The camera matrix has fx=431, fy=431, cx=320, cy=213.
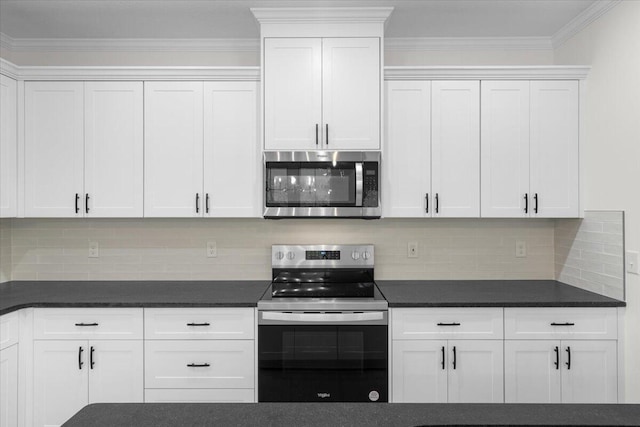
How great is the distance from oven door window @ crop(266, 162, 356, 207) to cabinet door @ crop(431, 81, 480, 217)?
1.85 feet

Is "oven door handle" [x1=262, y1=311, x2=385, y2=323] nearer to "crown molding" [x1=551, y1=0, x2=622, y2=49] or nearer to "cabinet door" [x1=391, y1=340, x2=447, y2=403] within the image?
"cabinet door" [x1=391, y1=340, x2=447, y2=403]

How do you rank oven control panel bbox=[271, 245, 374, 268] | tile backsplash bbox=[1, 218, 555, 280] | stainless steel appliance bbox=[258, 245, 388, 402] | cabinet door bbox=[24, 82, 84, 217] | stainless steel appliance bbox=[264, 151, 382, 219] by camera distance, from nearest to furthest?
stainless steel appliance bbox=[258, 245, 388, 402]
stainless steel appliance bbox=[264, 151, 382, 219]
cabinet door bbox=[24, 82, 84, 217]
oven control panel bbox=[271, 245, 374, 268]
tile backsplash bbox=[1, 218, 555, 280]

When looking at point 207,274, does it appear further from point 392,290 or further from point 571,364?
point 571,364

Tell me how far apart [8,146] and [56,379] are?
141 cm

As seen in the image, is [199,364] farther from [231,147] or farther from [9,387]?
[231,147]

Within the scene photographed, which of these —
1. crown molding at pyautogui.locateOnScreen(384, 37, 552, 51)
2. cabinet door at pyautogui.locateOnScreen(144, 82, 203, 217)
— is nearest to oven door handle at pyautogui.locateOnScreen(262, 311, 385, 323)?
cabinet door at pyautogui.locateOnScreen(144, 82, 203, 217)

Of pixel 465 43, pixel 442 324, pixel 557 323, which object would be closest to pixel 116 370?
pixel 442 324

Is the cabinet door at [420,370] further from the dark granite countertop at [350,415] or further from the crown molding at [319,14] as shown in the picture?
the crown molding at [319,14]

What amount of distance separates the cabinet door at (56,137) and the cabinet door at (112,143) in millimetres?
56

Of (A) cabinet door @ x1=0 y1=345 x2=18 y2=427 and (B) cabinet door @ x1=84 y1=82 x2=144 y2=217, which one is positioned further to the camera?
(B) cabinet door @ x1=84 y1=82 x2=144 y2=217

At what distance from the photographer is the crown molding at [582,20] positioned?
2389mm

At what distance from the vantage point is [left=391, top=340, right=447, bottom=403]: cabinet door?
7.75 ft

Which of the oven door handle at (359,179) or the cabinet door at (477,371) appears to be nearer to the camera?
the cabinet door at (477,371)

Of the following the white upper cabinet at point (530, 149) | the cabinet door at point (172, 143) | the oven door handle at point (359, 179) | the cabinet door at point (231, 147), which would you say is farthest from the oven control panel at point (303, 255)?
the white upper cabinet at point (530, 149)
